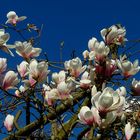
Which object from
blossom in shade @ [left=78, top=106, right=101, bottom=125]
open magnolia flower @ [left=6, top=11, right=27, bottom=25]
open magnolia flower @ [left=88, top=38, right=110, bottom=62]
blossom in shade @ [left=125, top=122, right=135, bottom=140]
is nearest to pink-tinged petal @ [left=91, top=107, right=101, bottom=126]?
blossom in shade @ [left=78, top=106, right=101, bottom=125]

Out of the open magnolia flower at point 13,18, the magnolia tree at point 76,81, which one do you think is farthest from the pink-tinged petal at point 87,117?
the open magnolia flower at point 13,18

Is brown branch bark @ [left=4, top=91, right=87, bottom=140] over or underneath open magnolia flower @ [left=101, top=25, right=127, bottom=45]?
underneath

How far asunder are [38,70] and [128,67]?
19.2 inches

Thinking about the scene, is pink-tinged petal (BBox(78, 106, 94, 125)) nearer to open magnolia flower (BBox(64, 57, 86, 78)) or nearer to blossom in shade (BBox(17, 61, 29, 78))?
open magnolia flower (BBox(64, 57, 86, 78))

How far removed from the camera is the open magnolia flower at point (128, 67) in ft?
8.66

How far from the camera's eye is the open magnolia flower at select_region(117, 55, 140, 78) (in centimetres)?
264

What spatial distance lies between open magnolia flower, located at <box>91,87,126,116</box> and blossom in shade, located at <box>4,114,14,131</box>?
1.07 m

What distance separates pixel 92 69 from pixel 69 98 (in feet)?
0.66

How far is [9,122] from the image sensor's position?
124 inches

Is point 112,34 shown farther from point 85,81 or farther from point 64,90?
point 64,90

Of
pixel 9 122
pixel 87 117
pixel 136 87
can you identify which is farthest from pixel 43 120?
pixel 87 117

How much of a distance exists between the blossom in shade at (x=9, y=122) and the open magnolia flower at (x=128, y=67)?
0.88 metres

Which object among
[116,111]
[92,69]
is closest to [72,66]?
[92,69]

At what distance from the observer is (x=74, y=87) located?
263 centimetres
